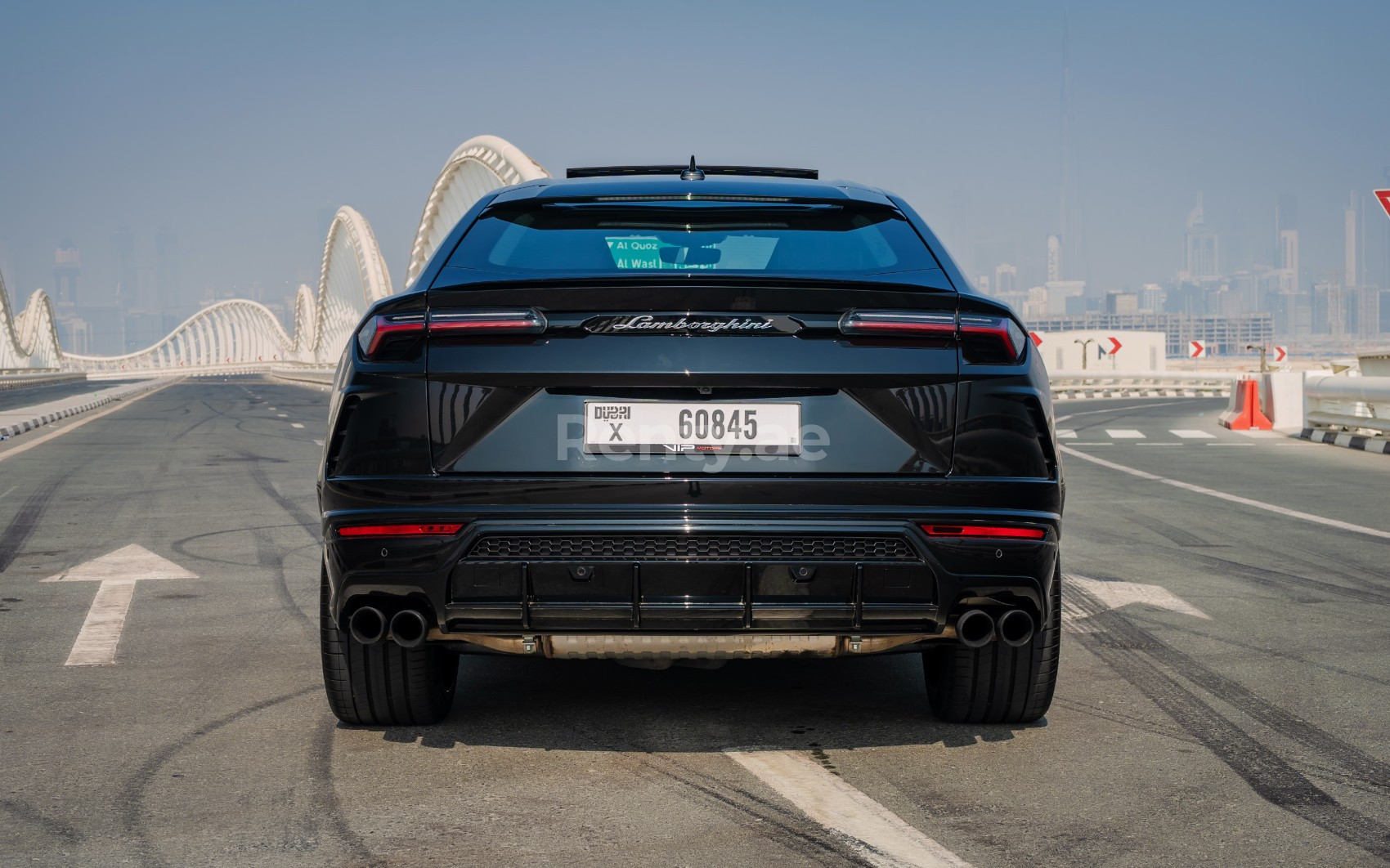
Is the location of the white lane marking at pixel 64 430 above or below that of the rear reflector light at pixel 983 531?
below

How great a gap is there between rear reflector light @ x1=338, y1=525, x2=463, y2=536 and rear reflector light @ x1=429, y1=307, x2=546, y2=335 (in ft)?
1.67

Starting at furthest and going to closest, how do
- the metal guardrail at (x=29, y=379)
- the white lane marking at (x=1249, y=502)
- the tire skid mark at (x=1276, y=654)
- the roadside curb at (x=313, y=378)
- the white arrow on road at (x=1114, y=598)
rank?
the metal guardrail at (x=29, y=379), the roadside curb at (x=313, y=378), the white lane marking at (x=1249, y=502), the white arrow on road at (x=1114, y=598), the tire skid mark at (x=1276, y=654)

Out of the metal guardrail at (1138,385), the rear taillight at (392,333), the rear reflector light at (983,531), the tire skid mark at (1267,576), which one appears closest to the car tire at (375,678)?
the rear taillight at (392,333)

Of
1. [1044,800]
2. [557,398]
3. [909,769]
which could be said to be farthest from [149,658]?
[1044,800]

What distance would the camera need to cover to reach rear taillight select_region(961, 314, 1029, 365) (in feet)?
13.0

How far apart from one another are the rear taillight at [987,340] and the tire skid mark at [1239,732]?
49.5 inches

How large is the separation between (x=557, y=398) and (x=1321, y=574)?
17.5ft

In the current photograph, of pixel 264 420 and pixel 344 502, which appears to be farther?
pixel 264 420

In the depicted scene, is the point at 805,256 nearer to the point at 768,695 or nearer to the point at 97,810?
the point at 768,695

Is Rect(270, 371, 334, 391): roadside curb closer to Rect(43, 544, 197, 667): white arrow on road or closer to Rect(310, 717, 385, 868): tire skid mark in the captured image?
Rect(43, 544, 197, 667): white arrow on road

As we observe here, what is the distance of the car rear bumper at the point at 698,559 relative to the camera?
12.4ft

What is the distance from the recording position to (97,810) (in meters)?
3.66

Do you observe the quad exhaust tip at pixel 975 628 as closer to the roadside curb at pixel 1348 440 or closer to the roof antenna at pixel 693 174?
the roof antenna at pixel 693 174

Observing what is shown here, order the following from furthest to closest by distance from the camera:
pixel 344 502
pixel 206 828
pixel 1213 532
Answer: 1. pixel 1213 532
2. pixel 344 502
3. pixel 206 828
